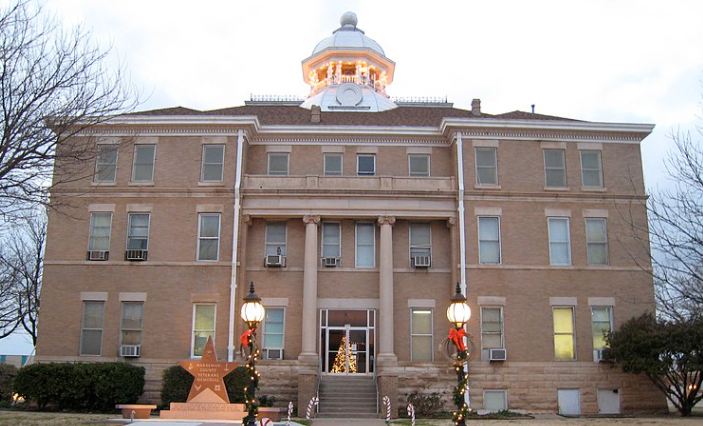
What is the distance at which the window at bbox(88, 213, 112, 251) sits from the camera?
99.3 ft

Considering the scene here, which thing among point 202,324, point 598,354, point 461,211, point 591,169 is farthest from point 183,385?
point 591,169

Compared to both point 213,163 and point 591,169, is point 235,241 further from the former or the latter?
point 591,169

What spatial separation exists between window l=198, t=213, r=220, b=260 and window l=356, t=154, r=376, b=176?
22.0ft

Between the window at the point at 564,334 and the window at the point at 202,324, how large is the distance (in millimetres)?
13995

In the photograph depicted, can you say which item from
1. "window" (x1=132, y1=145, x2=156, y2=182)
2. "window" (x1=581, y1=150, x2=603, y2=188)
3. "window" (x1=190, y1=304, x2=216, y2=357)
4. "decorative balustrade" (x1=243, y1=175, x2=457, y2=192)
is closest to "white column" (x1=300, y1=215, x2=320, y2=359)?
"decorative balustrade" (x1=243, y1=175, x2=457, y2=192)

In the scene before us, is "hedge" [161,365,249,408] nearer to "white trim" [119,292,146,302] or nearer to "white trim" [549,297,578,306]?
"white trim" [119,292,146,302]

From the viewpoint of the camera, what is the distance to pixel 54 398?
26.6 meters

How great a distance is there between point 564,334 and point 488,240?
4.91 metres

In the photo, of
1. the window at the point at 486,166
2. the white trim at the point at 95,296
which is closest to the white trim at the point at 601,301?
the window at the point at 486,166

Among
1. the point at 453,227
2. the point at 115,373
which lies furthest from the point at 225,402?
the point at 453,227

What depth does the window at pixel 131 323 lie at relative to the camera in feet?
96.2

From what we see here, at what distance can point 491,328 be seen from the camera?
2941 centimetres

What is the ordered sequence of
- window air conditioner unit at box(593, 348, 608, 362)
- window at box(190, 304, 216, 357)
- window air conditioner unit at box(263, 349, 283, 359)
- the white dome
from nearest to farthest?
1. window air conditioner unit at box(593, 348, 608, 362)
2. window at box(190, 304, 216, 357)
3. window air conditioner unit at box(263, 349, 283, 359)
4. the white dome

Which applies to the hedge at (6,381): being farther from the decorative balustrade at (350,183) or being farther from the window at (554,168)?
the window at (554,168)
